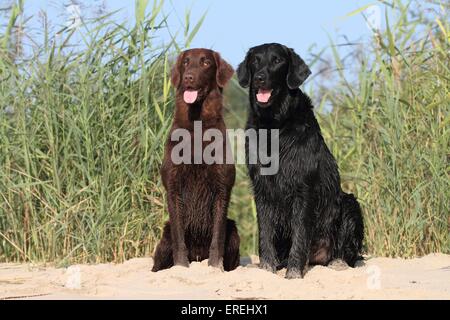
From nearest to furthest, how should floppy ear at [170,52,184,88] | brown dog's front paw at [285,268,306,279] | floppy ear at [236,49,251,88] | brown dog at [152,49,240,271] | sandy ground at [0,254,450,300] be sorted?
sandy ground at [0,254,450,300]
brown dog's front paw at [285,268,306,279]
brown dog at [152,49,240,271]
floppy ear at [236,49,251,88]
floppy ear at [170,52,184,88]

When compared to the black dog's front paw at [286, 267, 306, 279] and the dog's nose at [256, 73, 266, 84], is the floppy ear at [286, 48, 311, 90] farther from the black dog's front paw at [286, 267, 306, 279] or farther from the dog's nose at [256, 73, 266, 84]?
the black dog's front paw at [286, 267, 306, 279]

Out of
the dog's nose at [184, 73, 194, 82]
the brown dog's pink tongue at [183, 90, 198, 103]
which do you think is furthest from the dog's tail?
the dog's nose at [184, 73, 194, 82]

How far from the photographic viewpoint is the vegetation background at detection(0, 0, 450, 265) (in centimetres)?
737

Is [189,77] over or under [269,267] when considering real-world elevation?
over

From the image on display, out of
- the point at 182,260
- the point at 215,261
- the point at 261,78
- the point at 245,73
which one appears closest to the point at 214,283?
the point at 215,261

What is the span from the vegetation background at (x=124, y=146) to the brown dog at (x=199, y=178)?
2.71 feet

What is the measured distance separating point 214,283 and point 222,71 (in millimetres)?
1705

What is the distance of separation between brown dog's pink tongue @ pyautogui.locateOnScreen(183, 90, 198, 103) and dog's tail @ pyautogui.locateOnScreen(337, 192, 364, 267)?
1473 millimetres

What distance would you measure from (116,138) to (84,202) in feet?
2.05

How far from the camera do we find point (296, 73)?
21.1ft

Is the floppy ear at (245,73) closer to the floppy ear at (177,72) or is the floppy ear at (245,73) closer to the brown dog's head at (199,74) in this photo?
the brown dog's head at (199,74)

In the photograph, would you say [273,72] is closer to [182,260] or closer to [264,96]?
[264,96]

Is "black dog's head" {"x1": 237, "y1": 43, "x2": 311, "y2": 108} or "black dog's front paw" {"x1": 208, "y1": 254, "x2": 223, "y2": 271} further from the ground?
"black dog's head" {"x1": 237, "y1": 43, "x2": 311, "y2": 108}

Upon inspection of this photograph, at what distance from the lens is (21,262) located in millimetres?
7602
